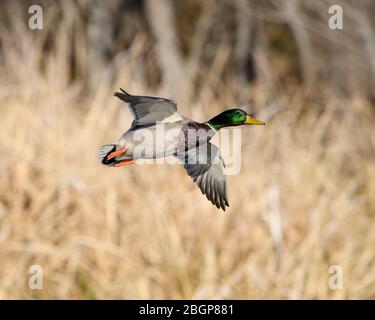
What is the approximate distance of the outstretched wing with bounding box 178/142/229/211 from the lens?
2.70ft

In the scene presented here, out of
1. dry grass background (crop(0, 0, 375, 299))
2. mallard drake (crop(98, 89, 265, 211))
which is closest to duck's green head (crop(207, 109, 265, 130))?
mallard drake (crop(98, 89, 265, 211))

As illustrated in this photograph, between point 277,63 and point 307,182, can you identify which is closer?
point 307,182

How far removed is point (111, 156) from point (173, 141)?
71 millimetres

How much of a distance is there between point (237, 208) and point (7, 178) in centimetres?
112

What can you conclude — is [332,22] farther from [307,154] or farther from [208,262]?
[307,154]

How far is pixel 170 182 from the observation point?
3830 mm

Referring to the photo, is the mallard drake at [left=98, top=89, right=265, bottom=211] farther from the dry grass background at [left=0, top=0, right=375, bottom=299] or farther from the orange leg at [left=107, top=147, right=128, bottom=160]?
the dry grass background at [left=0, top=0, right=375, bottom=299]

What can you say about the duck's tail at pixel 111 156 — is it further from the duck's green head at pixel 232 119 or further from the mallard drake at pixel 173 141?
the duck's green head at pixel 232 119

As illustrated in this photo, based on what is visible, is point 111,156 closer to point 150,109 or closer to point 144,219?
point 150,109

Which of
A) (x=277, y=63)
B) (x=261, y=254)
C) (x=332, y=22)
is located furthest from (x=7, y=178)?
(x=277, y=63)

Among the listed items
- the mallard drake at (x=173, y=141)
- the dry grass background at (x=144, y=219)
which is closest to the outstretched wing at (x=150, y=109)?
the mallard drake at (x=173, y=141)

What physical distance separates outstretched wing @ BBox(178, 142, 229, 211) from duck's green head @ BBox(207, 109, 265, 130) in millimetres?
26

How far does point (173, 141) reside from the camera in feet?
2.53

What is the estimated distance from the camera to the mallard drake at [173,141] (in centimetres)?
77
